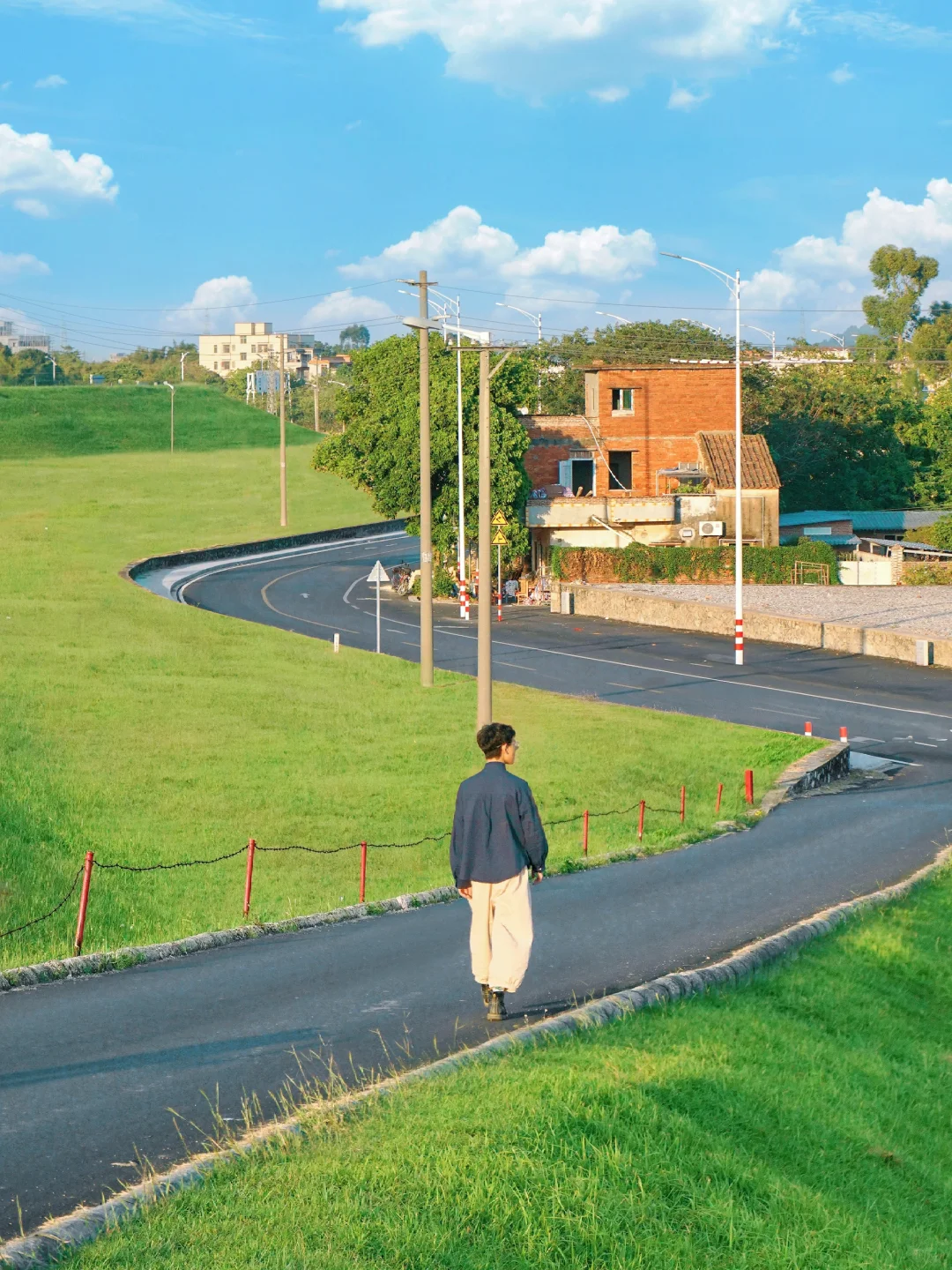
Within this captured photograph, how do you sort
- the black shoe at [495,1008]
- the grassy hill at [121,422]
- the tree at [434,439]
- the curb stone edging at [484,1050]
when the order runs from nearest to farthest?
1. the curb stone edging at [484,1050]
2. the black shoe at [495,1008]
3. the tree at [434,439]
4. the grassy hill at [121,422]

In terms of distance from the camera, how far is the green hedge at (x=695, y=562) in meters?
63.3

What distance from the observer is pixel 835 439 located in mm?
88750

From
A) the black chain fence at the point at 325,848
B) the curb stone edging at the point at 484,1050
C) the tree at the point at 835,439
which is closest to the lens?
the curb stone edging at the point at 484,1050

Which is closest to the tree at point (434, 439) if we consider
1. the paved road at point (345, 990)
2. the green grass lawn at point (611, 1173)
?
the paved road at point (345, 990)

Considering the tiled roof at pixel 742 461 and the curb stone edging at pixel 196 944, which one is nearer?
the curb stone edging at pixel 196 944

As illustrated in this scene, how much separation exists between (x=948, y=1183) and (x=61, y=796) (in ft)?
56.7

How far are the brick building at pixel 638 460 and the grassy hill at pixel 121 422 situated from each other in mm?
66127

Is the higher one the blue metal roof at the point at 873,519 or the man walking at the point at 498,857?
the blue metal roof at the point at 873,519

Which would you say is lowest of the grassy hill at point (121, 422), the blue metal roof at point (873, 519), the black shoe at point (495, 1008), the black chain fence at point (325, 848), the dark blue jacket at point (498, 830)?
the black chain fence at point (325, 848)

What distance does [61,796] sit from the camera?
23094mm

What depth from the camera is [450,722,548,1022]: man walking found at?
32.1 feet

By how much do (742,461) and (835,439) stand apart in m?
21.2

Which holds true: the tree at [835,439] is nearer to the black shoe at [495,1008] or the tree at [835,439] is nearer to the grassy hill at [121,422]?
the grassy hill at [121,422]

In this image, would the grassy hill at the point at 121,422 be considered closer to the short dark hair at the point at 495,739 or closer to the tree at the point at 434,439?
the tree at the point at 434,439
